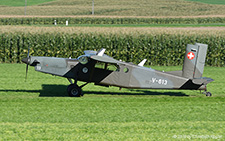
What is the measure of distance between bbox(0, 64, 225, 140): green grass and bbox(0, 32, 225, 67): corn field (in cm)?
1148

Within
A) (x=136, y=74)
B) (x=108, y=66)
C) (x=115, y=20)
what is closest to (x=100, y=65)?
(x=108, y=66)

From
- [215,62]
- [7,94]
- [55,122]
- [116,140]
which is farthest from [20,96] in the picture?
[215,62]

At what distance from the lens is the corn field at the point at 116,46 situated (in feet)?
102

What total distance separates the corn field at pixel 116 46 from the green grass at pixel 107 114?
37.7 ft

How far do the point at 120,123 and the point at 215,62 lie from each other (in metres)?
22.0

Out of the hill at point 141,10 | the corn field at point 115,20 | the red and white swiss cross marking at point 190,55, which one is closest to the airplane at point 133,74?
the red and white swiss cross marking at point 190,55

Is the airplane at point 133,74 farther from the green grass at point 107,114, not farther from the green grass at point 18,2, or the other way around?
the green grass at point 18,2

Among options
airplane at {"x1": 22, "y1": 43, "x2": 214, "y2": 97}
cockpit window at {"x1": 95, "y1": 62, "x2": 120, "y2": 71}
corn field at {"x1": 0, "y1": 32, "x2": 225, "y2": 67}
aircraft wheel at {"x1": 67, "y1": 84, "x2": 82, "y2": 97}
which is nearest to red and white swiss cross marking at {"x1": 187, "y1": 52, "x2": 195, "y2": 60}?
airplane at {"x1": 22, "y1": 43, "x2": 214, "y2": 97}

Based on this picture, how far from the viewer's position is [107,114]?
1350 centimetres

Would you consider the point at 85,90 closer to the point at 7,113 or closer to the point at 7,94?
the point at 7,94

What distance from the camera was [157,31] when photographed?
3309 cm

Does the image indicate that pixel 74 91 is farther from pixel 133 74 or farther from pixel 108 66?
pixel 133 74

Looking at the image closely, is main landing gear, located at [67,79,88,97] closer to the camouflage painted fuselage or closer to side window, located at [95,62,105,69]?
the camouflage painted fuselage

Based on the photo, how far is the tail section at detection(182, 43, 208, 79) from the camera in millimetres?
16484
